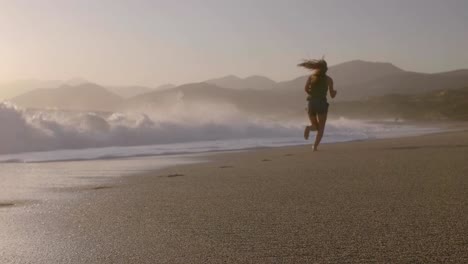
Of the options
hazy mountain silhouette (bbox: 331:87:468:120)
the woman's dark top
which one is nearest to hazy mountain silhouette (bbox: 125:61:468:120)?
hazy mountain silhouette (bbox: 331:87:468:120)

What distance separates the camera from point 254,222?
3.39 m

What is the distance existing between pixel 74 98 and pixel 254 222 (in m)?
58.3

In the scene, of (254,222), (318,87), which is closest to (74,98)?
(318,87)

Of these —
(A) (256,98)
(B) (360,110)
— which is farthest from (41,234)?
(A) (256,98)

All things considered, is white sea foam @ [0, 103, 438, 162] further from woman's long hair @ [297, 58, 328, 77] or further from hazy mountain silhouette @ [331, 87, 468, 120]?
hazy mountain silhouette @ [331, 87, 468, 120]

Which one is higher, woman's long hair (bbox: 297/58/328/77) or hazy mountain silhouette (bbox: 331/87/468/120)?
hazy mountain silhouette (bbox: 331/87/468/120)

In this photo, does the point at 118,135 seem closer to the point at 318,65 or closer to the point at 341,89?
the point at 318,65

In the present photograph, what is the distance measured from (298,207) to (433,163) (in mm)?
3400

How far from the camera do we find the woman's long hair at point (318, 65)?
390 inches

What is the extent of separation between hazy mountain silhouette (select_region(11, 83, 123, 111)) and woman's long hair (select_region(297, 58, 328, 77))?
46.0m

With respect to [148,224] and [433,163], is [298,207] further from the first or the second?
[433,163]

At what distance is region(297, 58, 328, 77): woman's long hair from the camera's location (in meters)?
9.91

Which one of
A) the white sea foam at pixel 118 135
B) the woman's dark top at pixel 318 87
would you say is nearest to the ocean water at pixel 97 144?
the white sea foam at pixel 118 135

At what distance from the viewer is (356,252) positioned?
2.60m
